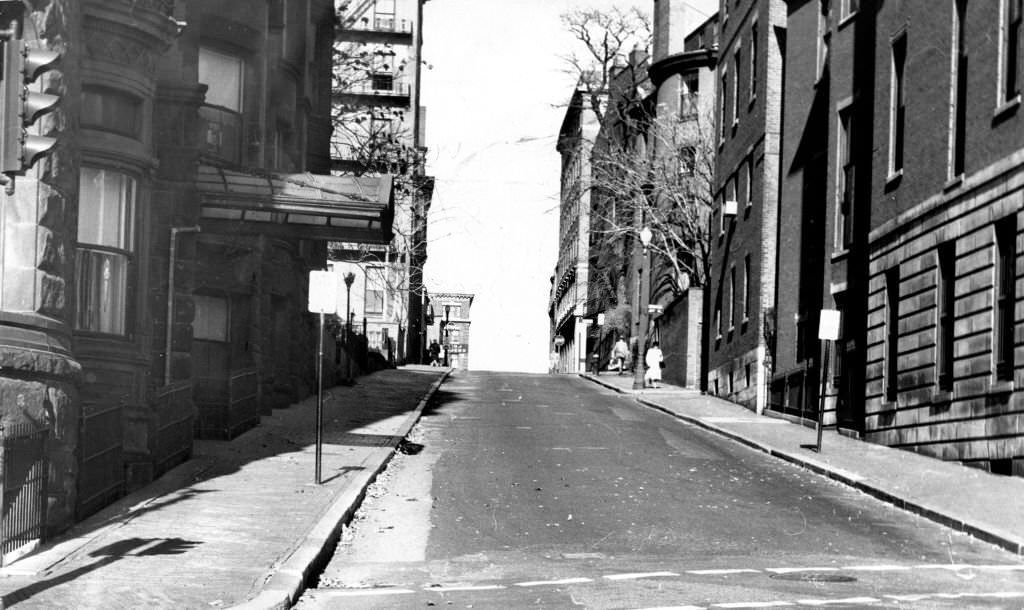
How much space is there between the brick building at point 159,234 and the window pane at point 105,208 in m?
0.02

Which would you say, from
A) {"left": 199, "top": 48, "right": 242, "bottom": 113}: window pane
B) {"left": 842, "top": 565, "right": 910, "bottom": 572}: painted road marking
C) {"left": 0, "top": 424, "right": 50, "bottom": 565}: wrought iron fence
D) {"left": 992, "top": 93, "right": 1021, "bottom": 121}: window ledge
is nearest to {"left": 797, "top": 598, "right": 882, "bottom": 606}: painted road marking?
{"left": 842, "top": 565, "right": 910, "bottom": 572}: painted road marking

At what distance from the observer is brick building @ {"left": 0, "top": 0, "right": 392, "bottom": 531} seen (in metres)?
13.5

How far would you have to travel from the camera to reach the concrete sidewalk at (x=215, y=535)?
1089 cm

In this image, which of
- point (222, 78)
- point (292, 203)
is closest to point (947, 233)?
point (292, 203)

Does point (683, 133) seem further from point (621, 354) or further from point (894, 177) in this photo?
point (894, 177)

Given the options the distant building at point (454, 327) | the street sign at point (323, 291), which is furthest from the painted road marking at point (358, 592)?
the distant building at point (454, 327)

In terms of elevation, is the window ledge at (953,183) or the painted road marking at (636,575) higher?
the window ledge at (953,183)

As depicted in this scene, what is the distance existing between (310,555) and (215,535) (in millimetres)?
1525

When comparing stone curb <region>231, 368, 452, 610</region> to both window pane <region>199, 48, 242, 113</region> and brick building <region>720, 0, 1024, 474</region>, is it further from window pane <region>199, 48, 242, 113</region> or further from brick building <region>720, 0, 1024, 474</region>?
brick building <region>720, 0, 1024, 474</region>

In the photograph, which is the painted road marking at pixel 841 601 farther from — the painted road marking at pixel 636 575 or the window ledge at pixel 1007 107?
the window ledge at pixel 1007 107

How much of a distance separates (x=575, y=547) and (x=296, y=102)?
18610mm

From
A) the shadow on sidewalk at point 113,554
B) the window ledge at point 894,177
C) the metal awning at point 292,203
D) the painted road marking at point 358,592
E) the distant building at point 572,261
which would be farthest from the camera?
the distant building at point 572,261

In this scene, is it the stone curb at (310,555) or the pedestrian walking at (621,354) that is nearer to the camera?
the stone curb at (310,555)

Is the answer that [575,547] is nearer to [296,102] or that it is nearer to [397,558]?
[397,558]
